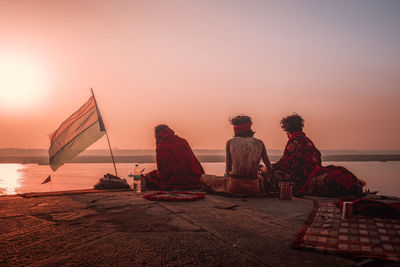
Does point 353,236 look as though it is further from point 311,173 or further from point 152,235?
point 311,173

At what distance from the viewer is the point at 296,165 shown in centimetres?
719

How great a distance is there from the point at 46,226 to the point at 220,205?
260 centimetres

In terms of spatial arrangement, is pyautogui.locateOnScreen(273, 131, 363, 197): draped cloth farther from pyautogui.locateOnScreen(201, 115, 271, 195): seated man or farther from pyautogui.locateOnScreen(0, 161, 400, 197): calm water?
pyautogui.locateOnScreen(0, 161, 400, 197): calm water

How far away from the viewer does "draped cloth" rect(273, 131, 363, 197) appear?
6.27m

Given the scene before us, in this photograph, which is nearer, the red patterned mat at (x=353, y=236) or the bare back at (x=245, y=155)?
the red patterned mat at (x=353, y=236)

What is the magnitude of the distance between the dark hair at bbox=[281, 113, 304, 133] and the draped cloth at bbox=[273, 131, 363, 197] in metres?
0.13

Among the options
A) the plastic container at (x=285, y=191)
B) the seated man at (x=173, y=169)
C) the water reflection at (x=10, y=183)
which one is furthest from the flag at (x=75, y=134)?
the water reflection at (x=10, y=183)

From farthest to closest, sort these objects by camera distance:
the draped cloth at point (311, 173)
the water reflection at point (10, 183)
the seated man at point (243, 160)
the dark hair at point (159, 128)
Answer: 1. the water reflection at point (10, 183)
2. the dark hair at point (159, 128)
3. the draped cloth at point (311, 173)
4. the seated man at point (243, 160)

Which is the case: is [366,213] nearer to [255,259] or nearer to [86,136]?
[255,259]

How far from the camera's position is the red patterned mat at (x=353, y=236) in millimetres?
2367

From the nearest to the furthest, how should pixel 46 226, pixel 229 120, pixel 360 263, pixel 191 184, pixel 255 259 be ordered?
pixel 360 263 < pixel 255 259 < pixel 46 226 < pixel 229 120 < pixel 191 184

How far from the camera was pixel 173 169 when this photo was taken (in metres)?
7.14

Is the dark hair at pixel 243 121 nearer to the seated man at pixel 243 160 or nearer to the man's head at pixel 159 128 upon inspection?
the seated man at pixel 243 160

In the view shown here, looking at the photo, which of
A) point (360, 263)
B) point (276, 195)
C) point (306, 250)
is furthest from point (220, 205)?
point (360, 263)
